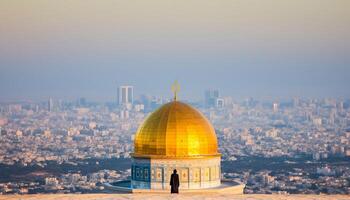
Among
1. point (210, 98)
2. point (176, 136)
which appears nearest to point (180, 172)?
point (176, 136)

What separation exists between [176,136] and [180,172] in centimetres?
95

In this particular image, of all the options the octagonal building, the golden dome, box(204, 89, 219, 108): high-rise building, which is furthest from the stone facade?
box(204, 89, 219, 108): high-rise building

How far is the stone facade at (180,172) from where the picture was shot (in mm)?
31125

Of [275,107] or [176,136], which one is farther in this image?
[275,107]

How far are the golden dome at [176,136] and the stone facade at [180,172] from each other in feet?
0.53

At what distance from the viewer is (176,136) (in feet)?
102

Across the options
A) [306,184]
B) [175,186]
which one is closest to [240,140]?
[306,184]

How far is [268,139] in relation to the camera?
93.6 meters

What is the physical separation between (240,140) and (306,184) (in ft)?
92.6

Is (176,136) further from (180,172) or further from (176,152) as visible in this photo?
(180,172)

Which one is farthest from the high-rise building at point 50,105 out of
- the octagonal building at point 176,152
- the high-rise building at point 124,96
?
the octagonal building at point 176,152

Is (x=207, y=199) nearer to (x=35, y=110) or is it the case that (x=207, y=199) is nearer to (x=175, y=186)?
(x=175, y=186)

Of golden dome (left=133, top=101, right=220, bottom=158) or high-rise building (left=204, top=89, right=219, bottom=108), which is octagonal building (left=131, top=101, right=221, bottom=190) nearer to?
golden dome (left=133, top=101, right=220, bottom=158)

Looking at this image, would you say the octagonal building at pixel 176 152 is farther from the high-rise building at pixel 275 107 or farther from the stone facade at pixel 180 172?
the high-rise building at pixel 275 107
